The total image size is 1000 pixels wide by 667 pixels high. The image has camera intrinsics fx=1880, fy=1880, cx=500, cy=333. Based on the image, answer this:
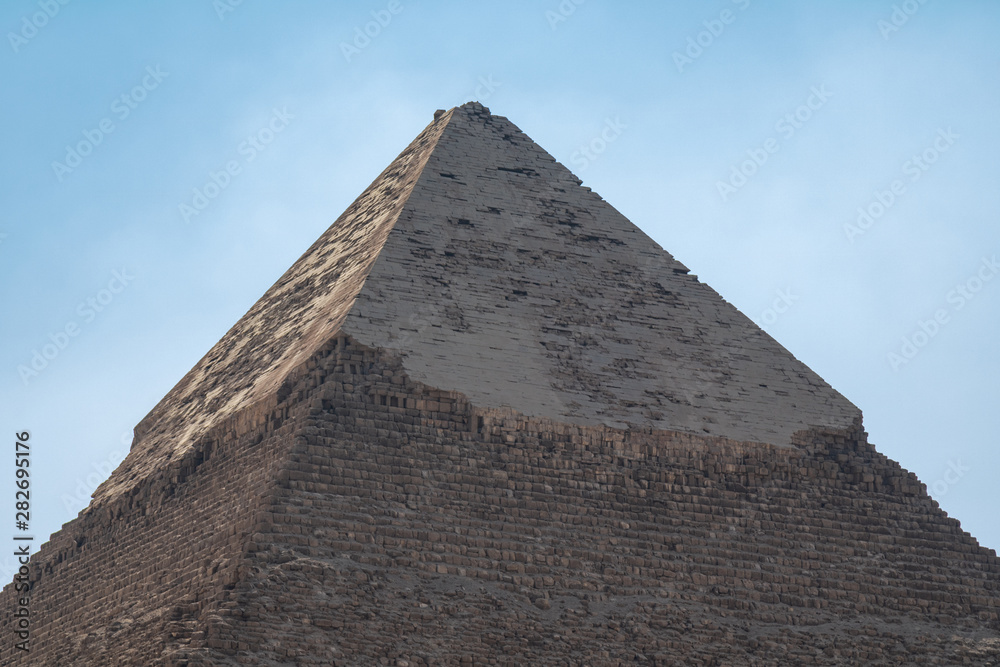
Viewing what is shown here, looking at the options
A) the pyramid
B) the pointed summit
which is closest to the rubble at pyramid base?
the pyramid

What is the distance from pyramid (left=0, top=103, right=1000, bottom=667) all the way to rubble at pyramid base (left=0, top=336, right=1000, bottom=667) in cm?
4

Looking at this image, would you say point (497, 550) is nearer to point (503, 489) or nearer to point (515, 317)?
point (503, 489)

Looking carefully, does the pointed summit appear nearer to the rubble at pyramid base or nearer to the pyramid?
the pyramid

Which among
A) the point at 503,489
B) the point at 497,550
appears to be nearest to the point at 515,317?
the point at 503,489

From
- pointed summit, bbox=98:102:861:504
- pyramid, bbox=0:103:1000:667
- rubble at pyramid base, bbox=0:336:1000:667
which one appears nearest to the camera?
rubble at pyramid base, bbox=0:336:1000:667

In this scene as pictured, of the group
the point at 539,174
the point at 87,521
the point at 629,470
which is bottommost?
the point at 87,521

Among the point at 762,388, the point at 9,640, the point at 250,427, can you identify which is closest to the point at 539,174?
the point at 762,388

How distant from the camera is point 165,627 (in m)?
22.5

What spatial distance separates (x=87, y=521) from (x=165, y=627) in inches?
268

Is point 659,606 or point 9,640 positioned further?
point 9,640

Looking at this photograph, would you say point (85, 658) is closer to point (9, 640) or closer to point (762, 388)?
point (9, 640)

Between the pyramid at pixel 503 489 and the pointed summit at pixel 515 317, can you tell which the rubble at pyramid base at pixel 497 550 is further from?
the pointed summit at pixel 515 317

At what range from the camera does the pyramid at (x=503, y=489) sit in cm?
2261

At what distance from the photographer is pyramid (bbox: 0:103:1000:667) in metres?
22.6
